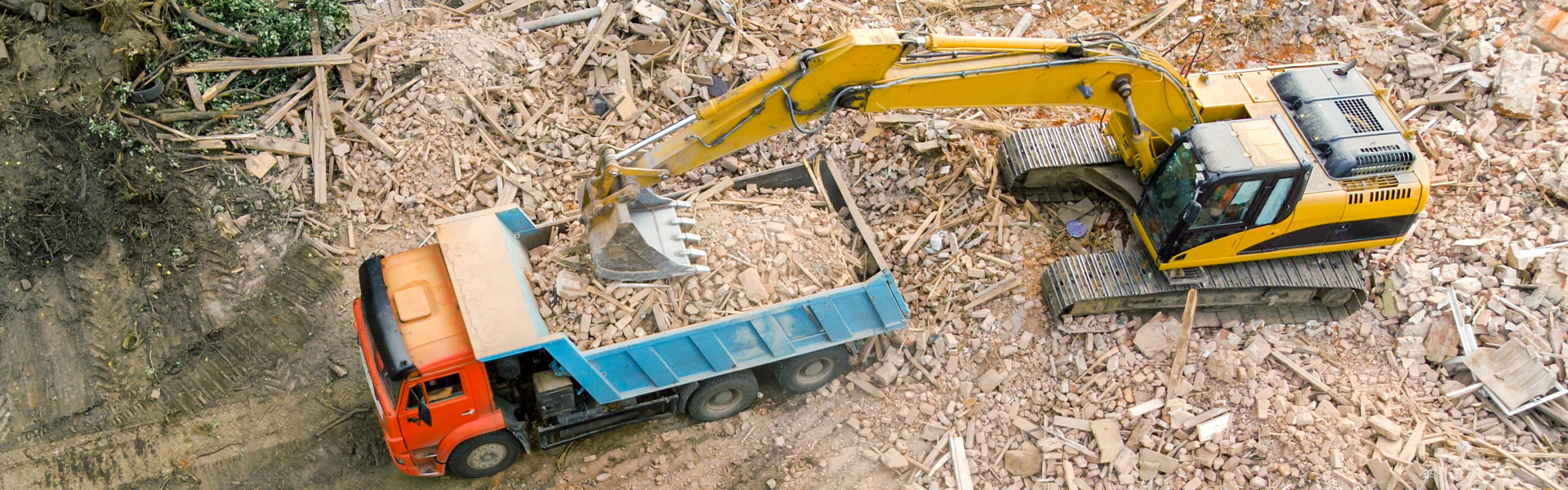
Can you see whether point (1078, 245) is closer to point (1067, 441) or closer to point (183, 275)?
point (1067, 441)

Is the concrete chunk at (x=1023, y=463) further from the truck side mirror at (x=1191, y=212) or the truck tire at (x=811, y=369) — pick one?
the truck side mirror at (x=1191, y=212)

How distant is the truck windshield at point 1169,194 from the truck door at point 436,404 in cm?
652

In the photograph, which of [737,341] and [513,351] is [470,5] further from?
[737,341]

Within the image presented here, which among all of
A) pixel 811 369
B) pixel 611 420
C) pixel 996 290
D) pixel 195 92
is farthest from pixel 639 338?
pixel 195 92

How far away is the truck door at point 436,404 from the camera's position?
7.92m

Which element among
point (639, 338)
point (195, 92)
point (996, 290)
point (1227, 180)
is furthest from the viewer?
point (195, 92)

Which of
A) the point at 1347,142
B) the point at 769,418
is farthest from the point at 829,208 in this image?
the point at 1347,142

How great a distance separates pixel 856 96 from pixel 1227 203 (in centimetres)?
359

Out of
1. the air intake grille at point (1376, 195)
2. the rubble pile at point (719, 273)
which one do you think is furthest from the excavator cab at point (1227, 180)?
the rubble pile at point (719, 273)

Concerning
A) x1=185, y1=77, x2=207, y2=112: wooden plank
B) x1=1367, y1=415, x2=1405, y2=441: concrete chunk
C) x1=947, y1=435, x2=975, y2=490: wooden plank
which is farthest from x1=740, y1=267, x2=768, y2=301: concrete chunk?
x1=185, y1=77, x2=207, y2=112: wooden plank

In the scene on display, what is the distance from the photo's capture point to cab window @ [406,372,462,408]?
7977mm

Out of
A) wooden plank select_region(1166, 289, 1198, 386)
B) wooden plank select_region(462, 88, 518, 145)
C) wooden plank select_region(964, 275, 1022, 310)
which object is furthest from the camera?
wooden plank select_region(462, 88, 518, 145)

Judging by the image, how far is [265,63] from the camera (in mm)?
11602

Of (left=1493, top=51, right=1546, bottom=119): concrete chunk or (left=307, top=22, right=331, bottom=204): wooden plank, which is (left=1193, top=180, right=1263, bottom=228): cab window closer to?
(left=1493, top=51, right=1546, bottom=119): concrete chunk
